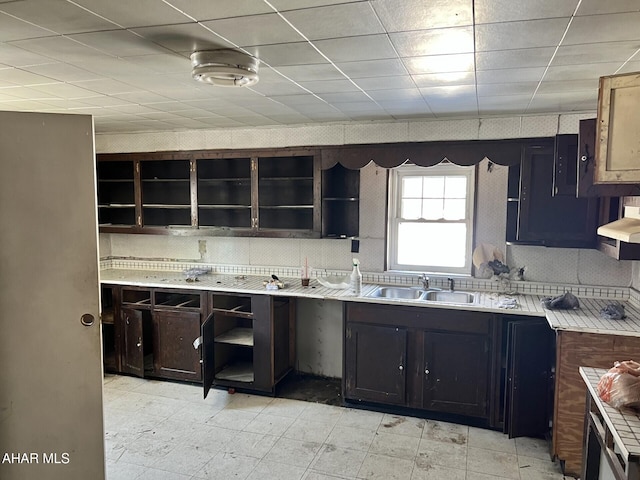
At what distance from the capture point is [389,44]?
6.71 ft

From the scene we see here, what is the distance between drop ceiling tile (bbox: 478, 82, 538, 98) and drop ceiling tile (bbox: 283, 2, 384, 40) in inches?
46.9

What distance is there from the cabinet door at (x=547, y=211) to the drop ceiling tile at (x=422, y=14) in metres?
1.97

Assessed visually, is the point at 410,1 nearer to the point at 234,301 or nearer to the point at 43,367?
the point at 43,367

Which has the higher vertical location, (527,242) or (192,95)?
(192,95)

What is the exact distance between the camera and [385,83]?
2723 mm

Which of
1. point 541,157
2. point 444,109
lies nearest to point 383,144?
point 444,109

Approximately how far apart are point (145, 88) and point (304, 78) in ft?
3.56

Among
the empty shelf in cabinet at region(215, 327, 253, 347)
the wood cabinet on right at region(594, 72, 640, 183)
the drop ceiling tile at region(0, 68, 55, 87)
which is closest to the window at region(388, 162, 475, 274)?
the empty shelf in cabinet at region(215, 327, 253, 347)

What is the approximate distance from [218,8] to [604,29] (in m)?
1.56

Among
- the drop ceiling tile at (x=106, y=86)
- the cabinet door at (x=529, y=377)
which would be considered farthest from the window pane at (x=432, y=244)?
the drop ceiling tile at (x=106, y=86)

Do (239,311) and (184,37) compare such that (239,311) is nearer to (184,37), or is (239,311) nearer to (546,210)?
(184,37)

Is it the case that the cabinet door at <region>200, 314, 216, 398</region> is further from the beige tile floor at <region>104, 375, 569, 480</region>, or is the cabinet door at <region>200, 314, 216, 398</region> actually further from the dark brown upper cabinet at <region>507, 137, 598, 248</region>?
the dark brown upper cabinet at <region>507, 137, 598, 248</region>

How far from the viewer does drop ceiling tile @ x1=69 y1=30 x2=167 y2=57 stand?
6.49ft

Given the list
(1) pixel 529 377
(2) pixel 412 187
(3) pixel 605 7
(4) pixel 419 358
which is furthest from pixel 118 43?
(1) pixel 529 377
